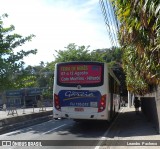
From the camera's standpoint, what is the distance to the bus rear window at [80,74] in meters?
17.4

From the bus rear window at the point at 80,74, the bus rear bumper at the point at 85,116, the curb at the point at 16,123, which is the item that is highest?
the bus rear window at the point at 80,74

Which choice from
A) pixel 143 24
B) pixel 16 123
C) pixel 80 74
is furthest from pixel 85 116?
pixel 143 24

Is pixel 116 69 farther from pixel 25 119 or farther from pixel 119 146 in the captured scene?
pixel 119 146

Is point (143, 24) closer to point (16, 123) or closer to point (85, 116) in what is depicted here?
point (85, 116)

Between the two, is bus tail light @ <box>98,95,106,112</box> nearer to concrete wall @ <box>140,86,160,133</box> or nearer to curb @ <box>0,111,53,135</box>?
concrete wall @ <box>140,86,160,133</box>

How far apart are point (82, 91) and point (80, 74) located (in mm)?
857

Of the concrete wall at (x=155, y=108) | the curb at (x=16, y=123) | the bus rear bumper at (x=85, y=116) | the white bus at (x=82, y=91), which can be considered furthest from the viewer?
the curb at (x=16, y=123)

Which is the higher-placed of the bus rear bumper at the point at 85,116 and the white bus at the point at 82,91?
the white bus at the point at 82,91

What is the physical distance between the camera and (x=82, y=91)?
17422 mm

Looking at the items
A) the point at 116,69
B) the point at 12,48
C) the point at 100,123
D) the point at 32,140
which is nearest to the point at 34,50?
the point at 12,48

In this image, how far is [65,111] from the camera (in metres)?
17.6

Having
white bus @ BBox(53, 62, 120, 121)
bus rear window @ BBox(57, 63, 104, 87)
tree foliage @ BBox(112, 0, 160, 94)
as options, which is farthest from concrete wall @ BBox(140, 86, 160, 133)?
tree foliage @ BBox(112, 0, 160, 94)

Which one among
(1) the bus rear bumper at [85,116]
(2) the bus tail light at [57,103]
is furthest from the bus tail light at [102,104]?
(2) the bus tail light at [57,103]

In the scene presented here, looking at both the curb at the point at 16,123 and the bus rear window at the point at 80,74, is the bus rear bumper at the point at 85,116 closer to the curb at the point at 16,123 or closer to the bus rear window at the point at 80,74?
the bus rear window at the point at 80,74
